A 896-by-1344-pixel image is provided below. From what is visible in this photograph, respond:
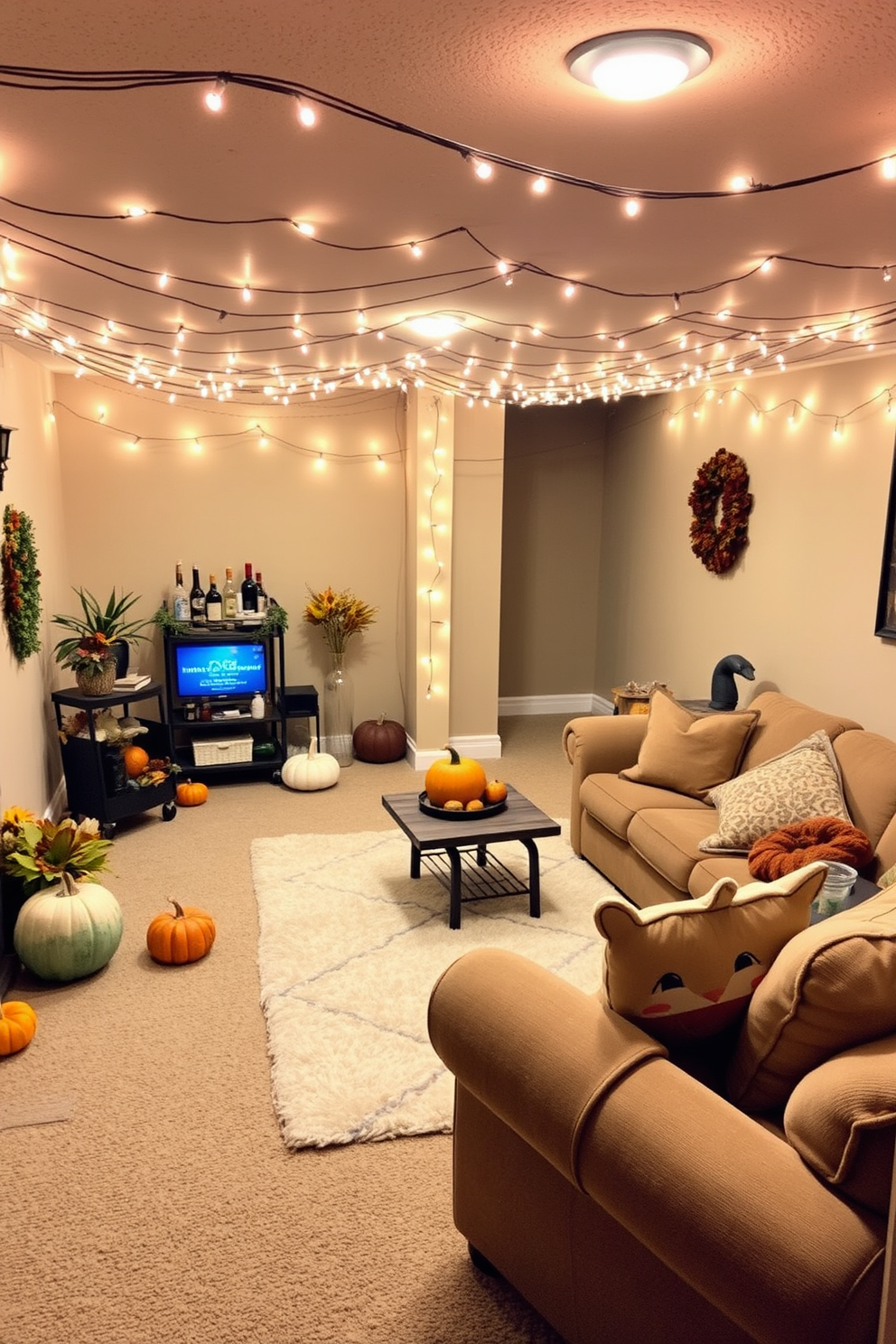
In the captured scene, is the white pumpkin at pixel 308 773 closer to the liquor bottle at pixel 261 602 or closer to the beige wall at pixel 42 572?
the liquor bottle at pixel 261 602

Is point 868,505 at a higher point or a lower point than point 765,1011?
higher

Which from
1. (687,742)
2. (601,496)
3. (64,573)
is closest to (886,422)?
(687,742)

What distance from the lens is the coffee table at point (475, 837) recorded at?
367cm

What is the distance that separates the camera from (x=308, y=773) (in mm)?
5430

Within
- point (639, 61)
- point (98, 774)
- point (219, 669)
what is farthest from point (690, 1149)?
point (219, 669)

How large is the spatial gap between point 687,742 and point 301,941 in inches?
71.7

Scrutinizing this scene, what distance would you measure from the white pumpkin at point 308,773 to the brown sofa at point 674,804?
1595 millimetres

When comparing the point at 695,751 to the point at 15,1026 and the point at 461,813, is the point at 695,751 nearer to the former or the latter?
the point at 461,813

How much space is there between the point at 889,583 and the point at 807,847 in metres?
1.52

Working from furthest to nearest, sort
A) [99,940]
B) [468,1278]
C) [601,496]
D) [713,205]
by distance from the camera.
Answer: [601,496] → [99,940] → [713,205] → [468,1278]

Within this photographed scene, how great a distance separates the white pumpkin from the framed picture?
3032mm

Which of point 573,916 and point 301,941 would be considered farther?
point 573,916

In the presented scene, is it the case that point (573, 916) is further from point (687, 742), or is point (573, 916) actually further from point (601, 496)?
point (601, 496)

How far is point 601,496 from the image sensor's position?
7117 mm
